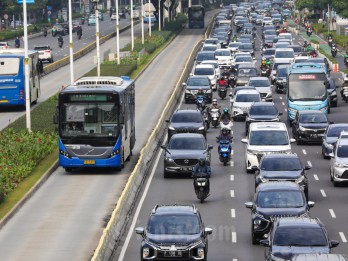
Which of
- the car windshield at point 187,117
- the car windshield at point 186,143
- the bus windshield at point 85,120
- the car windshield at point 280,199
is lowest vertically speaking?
the car windshield at point 187,117

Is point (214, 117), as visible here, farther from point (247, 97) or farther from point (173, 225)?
point (173, 225)

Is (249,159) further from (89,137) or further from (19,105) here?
(19,105)

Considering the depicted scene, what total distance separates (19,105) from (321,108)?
710 inches

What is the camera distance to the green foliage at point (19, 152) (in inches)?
1820

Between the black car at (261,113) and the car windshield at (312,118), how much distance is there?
2.07 metres

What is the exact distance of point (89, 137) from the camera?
48.4m

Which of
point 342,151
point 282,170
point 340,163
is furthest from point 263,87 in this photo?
point 282,170

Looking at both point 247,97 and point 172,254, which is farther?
point 247,97

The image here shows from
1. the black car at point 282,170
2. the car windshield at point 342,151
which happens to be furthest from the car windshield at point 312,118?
the black car at point 282,170

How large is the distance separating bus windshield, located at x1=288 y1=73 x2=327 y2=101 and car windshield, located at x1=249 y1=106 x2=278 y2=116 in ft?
12.4

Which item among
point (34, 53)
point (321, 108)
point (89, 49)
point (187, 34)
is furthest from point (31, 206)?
point (187, 34)

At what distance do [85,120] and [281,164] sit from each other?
8376 millimetres

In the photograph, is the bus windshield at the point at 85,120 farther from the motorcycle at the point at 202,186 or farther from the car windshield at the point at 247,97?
the car windshield at the point at 247,97

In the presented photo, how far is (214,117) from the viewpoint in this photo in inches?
2586
